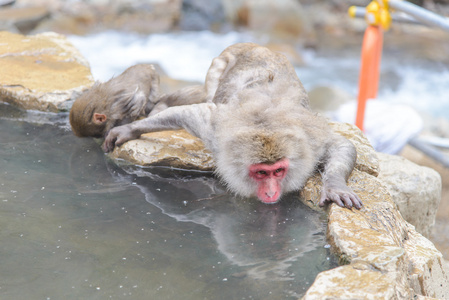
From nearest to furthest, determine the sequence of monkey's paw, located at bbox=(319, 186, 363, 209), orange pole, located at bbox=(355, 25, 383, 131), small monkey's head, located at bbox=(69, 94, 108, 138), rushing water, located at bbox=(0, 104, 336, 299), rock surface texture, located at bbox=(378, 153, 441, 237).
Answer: rushing water, located at bbox=(0, 104, 336, 299) < monkey's paw, located at bbox=(319, 186, 363, 209) < small monkey's head, located at bbox=(69, 94, 108, 138) < rock surface texture, located at bbox=(378, 153, 441, 237) < orange pole, located at bbox=(355, 25, 383, 131)

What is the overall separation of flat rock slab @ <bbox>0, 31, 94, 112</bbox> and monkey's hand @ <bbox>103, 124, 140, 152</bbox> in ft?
3.30

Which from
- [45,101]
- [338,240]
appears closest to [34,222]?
[338,240]

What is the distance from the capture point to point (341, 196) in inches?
133

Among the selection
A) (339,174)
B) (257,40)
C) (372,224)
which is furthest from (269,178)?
(257,40)

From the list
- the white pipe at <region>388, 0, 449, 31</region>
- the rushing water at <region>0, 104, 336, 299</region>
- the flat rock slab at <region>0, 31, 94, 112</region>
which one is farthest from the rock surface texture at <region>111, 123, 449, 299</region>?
the white pipe at <region>388, 0, 449, 31</region>

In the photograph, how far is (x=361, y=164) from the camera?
13.4 feet

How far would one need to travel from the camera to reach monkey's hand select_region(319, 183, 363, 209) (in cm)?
334

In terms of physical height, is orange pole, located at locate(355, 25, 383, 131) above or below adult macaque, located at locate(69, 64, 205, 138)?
above

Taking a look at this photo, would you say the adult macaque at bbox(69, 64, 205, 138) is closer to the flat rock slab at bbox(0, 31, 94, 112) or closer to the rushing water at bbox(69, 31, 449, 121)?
the flat rock slab at bbox(0, 31, 94, 112)

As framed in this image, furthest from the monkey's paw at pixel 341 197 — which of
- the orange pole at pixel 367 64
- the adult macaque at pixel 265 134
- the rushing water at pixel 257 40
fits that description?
the rushing water at pixel 257 40

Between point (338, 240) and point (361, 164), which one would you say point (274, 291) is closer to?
point (338, 240)

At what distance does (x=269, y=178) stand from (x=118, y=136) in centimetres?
141

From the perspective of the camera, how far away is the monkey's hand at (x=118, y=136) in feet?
14.2

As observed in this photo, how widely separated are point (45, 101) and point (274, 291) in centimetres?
333
